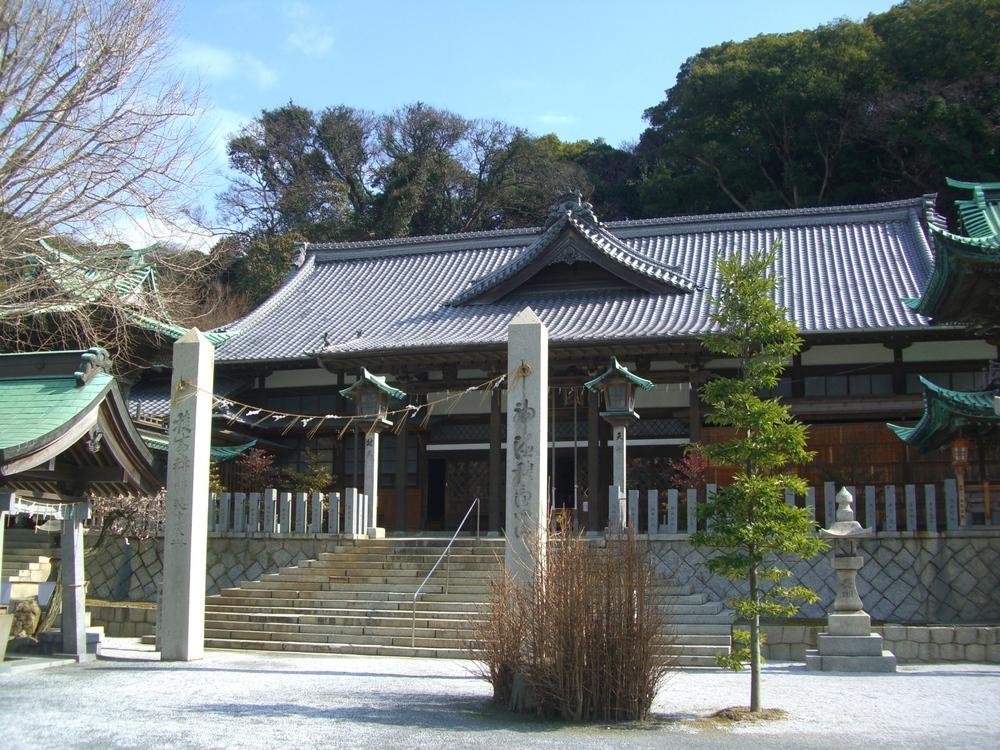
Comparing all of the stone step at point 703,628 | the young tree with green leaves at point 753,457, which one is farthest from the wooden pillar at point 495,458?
the young tree with green leaves at point 753,457

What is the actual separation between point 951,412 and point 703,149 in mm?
30724

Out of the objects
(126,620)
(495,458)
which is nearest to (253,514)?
(126,620)

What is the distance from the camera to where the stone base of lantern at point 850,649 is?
12.3 metres

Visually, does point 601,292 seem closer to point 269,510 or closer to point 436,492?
point 436,492

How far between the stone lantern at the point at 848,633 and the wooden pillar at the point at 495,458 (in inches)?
343

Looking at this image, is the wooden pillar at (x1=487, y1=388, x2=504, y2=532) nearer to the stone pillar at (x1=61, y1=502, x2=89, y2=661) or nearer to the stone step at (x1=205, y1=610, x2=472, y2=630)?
the stone step at (x1=205, y1=610, x2=472, y2=630)

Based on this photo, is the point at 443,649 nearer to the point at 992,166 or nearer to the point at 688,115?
the point at 992,166

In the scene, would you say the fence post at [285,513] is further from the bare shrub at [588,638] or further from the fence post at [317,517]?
the bare shrub at [588,638]

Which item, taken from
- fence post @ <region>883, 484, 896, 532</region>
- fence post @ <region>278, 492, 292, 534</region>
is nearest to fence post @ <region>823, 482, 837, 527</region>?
fence post @ <region>883, 484, 896, 532</region>

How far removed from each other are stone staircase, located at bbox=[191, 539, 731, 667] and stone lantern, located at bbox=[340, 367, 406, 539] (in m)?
0.84

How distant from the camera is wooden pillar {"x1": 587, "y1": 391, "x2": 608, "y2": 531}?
20.1 metres

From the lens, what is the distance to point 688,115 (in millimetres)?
46656

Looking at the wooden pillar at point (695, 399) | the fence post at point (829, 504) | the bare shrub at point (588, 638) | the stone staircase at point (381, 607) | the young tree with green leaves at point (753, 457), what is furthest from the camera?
the wooden pillar at point (695, 399)

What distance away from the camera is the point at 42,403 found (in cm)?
1131
